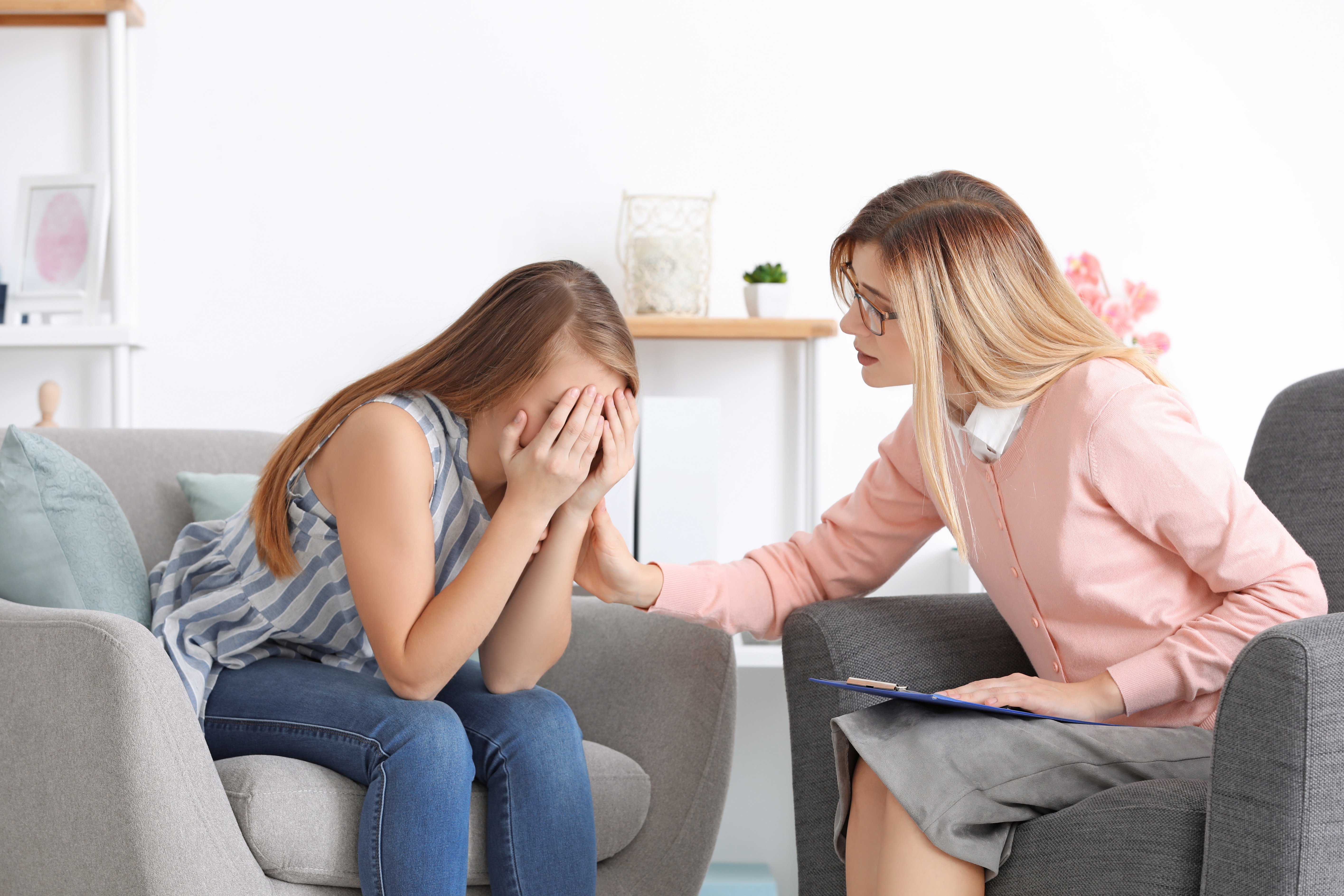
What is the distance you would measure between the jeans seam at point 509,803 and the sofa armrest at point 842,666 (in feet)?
0.92

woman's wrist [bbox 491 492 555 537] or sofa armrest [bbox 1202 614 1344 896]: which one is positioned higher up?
woman's wrist [bbox 491 492 555 537]

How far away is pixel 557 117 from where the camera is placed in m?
2.12

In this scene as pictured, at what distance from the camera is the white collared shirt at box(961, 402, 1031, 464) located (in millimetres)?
1119

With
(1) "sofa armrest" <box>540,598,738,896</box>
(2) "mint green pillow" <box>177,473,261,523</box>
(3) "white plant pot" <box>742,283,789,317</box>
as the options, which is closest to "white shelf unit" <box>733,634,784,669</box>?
(1) "sofa armrest" <box>540,598,738,896</box>

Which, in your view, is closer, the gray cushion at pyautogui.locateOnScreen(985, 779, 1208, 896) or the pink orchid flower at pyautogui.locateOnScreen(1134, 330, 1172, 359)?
the gray cushion at pyautogui.locateOnScreen(985, 779, 1208, 896)

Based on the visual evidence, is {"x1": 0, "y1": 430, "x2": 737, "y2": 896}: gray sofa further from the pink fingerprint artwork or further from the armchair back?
the pink fingerprint artwork

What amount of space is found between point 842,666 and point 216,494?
0.87 metres

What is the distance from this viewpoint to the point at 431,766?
3.25 ft

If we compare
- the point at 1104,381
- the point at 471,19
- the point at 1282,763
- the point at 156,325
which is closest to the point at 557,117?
the point at 471,19

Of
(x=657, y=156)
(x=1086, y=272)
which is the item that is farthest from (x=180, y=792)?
(x=1086, y=272)

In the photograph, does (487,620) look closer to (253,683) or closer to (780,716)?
(253,683)

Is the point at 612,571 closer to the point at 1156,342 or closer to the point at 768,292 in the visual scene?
the point at 768,292

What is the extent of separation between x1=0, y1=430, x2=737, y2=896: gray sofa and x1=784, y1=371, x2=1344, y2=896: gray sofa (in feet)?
0.46

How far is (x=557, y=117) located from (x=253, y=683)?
1352 mm
